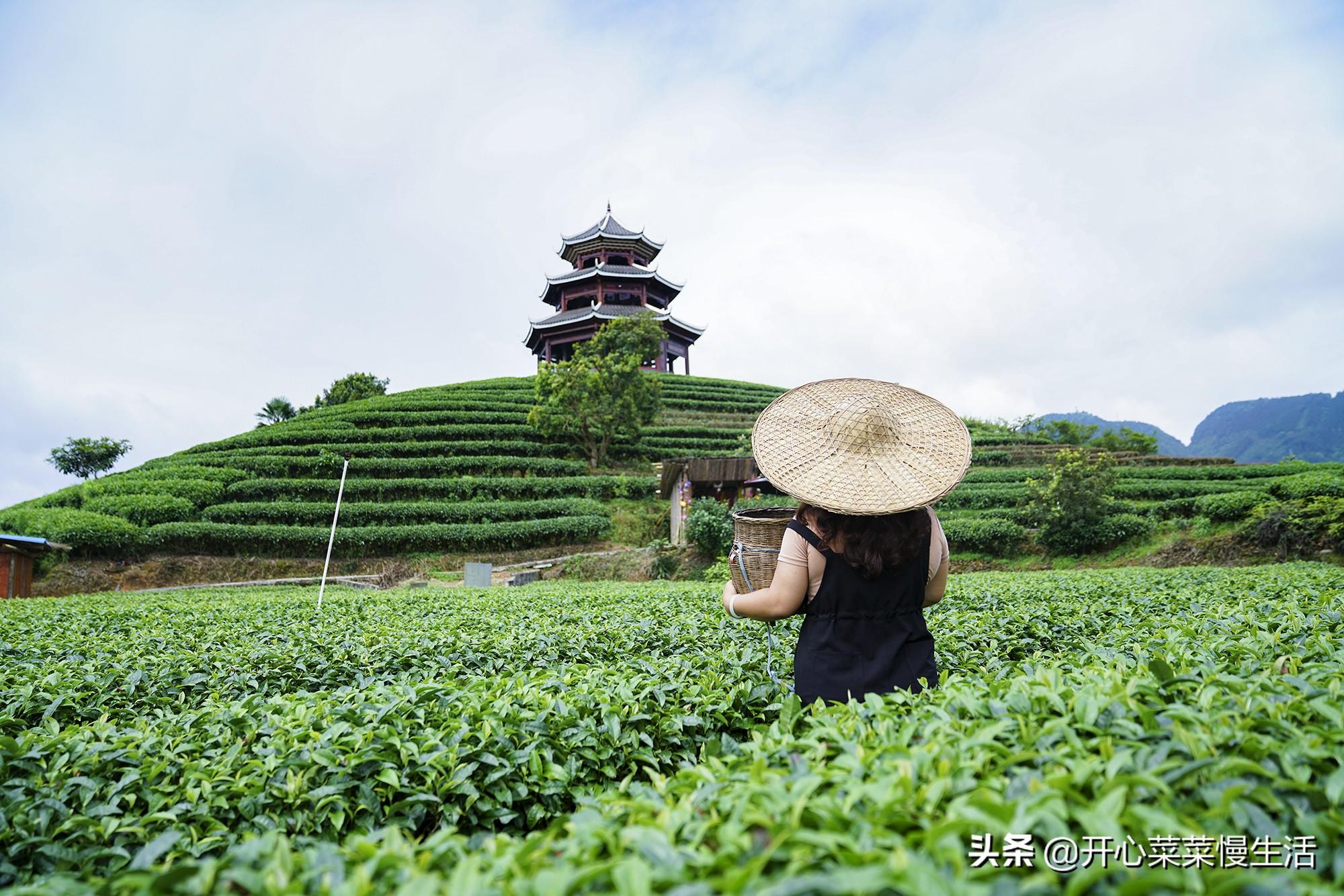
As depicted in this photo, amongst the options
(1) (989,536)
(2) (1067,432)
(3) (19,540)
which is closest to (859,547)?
(1) (989,536)

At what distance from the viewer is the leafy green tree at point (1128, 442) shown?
25.7m

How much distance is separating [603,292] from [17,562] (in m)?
29.1

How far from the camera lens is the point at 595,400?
24.5 m

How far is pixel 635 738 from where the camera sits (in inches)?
96.5

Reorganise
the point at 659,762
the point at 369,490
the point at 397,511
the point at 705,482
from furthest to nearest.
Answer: the point at 369,490 → the point at 397,511 → the point at 705,482 → the point at 659,762

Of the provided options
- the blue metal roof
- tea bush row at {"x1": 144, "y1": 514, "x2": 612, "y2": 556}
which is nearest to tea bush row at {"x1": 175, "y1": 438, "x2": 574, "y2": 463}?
tea bush row at {"x1": 144, "y1": 514, "x2": 612, "y2": 556}

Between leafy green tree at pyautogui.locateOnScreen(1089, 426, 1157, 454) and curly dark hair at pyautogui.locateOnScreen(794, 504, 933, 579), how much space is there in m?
27.1

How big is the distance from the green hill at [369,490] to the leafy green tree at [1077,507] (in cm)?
1144

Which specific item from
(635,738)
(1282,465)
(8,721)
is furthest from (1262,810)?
(1282,465)

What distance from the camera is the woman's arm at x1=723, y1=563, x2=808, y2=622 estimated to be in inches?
91.0

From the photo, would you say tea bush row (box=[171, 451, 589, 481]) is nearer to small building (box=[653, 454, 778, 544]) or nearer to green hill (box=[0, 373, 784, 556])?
green hill (box=[0, 373, 784, 556])

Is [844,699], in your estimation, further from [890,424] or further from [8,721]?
[8,721]

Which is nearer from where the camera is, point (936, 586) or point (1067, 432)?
point (936, 586)

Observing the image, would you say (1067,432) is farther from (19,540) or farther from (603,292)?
(19,540)
